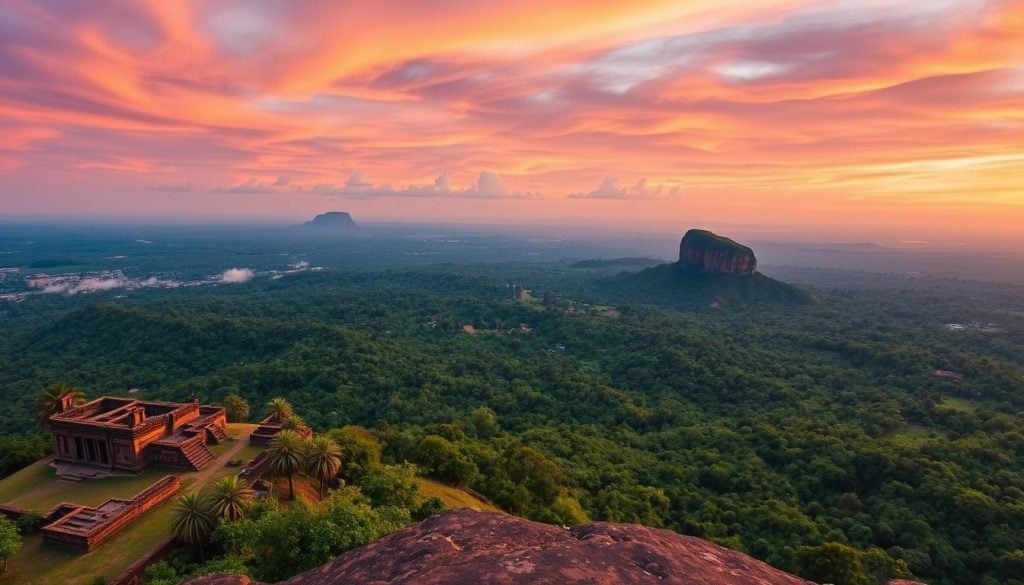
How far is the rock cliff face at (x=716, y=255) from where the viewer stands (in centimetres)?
16025

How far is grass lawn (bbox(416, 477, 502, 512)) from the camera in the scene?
1254 inches

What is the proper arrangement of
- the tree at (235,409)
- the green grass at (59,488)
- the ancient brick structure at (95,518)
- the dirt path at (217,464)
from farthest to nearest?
the tree at (235,409), the dirt path at (217,464), the green grass at (59,488), the ancient brick structure at (95,518)

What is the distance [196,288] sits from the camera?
186 metres

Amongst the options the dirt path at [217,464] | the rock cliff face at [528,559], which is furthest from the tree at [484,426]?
the rock cliff face at [528,559]

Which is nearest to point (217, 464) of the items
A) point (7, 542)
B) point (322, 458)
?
point (322, 458)

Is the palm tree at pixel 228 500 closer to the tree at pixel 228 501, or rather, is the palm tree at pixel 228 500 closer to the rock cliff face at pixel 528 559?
the tree at pixel 228 501

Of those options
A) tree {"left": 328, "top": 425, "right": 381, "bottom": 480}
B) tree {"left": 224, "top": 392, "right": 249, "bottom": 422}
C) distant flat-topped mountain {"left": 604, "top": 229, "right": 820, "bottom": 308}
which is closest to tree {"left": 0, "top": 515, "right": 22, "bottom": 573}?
tree {"left": 328, "top": 425, "right": 381, "bottom": 480}

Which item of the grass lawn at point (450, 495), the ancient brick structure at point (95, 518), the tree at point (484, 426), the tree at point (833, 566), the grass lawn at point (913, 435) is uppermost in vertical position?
the ancient brick structure at point (95, 518)

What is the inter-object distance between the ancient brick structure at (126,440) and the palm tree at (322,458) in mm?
8655

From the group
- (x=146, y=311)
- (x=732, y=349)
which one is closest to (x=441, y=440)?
(x=732, y=349)

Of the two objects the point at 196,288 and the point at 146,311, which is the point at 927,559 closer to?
the point at 146,311

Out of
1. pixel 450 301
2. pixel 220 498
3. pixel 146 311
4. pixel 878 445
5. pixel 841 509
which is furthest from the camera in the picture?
pixel 450 301

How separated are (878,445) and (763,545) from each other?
78.4ft

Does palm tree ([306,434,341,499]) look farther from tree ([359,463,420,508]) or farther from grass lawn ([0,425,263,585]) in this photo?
grass lawn ([0,425,263,585])
